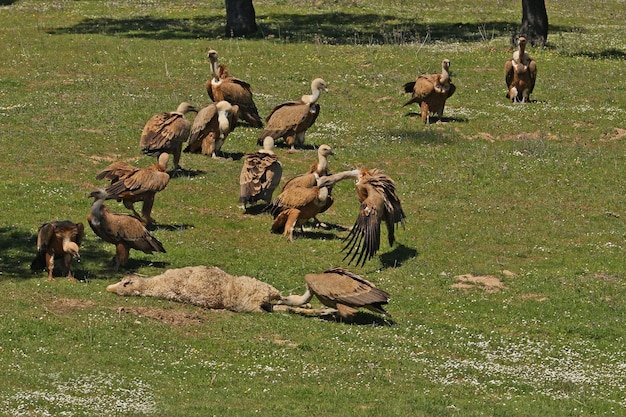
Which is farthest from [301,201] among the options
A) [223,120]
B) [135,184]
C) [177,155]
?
[223,120]

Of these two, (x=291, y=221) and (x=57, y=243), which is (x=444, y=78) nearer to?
(x=291, y=221)

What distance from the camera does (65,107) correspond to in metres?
34.2

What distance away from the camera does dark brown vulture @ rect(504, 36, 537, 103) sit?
36219 mm

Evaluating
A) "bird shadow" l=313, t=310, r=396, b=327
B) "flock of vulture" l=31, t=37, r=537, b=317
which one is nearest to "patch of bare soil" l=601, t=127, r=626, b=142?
"flock of vulture" l=31, t=37, r=537, b=317

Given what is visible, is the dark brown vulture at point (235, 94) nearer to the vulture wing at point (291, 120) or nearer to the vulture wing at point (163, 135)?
the vulture wing at point (291, 120)

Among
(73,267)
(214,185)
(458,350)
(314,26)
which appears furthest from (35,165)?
(314,26)

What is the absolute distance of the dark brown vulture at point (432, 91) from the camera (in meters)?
33.8

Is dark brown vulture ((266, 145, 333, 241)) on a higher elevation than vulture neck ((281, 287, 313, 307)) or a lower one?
higher

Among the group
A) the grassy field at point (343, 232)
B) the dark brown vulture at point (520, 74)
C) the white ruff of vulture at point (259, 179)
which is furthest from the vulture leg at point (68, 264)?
the dark brown vulture at point (520, 74)

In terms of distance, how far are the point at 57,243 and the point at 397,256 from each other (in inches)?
290

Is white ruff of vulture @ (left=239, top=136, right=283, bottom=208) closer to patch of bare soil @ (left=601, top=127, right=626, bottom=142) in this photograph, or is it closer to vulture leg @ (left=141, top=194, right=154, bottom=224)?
vulture leg @ (left=141, top=194, right=154, bottom=224)

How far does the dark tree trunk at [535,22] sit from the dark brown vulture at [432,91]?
1113 cm

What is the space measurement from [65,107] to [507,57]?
16.9m

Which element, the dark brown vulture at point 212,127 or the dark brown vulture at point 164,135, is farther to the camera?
the dark brown vulture at point 212,127
